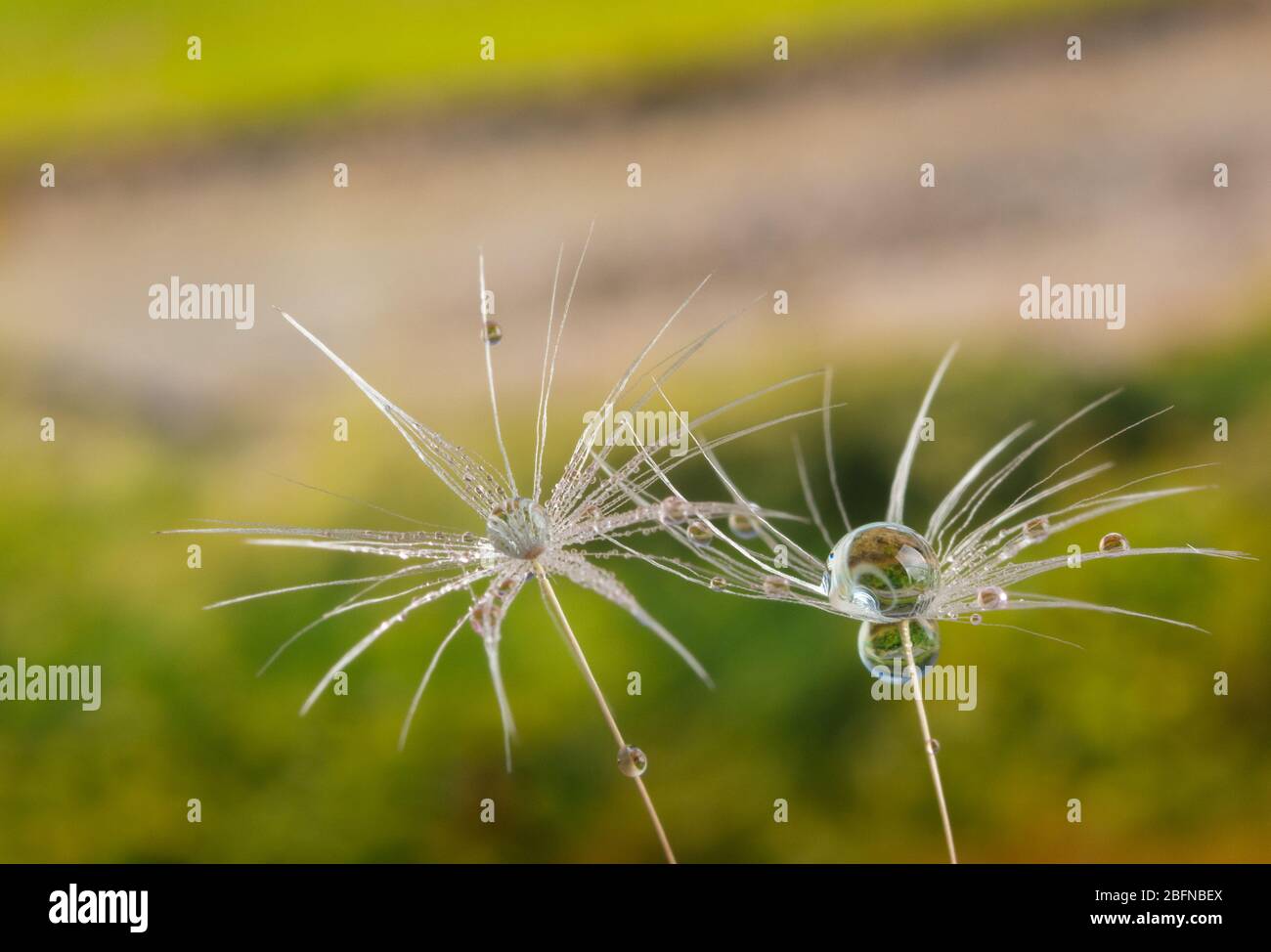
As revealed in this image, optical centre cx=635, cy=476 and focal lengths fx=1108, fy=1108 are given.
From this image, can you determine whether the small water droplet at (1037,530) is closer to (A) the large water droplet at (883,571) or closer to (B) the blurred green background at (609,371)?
(A) the large water droplet at (883,571)

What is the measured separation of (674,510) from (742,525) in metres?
0.08

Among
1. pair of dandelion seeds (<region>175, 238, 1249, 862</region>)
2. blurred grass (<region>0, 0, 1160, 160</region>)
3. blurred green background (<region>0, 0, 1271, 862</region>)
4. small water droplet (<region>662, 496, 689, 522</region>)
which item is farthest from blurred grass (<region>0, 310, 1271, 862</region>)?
small water droplet (<region>662, 496, 689, 522</region>)

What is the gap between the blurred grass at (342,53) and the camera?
1.73 metres

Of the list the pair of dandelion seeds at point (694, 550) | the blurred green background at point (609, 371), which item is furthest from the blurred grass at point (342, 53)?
the pair of dandelion seeds at point (694, 550)

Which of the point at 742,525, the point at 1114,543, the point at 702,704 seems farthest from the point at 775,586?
the point at 702,704

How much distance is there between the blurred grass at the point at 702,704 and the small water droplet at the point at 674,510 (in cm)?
99

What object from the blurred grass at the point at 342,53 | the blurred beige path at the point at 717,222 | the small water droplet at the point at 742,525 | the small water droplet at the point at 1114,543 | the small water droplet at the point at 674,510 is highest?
the blurred grass at the point at 342,53

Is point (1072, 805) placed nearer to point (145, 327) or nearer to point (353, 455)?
point (353, 455)

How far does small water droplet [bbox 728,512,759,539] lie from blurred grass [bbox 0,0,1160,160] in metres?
1.36

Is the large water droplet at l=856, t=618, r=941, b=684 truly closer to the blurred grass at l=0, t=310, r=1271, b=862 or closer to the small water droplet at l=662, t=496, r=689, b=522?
the small water droplet at l=662, t=496, r=689, b=522

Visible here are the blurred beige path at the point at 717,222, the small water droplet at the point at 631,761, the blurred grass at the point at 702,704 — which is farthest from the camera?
the blurred beige path at the point at 717,222

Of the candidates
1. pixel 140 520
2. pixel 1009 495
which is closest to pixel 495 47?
pixel 140 520

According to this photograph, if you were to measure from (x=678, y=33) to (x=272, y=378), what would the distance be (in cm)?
84

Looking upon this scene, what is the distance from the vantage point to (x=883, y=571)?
1.61 feet
